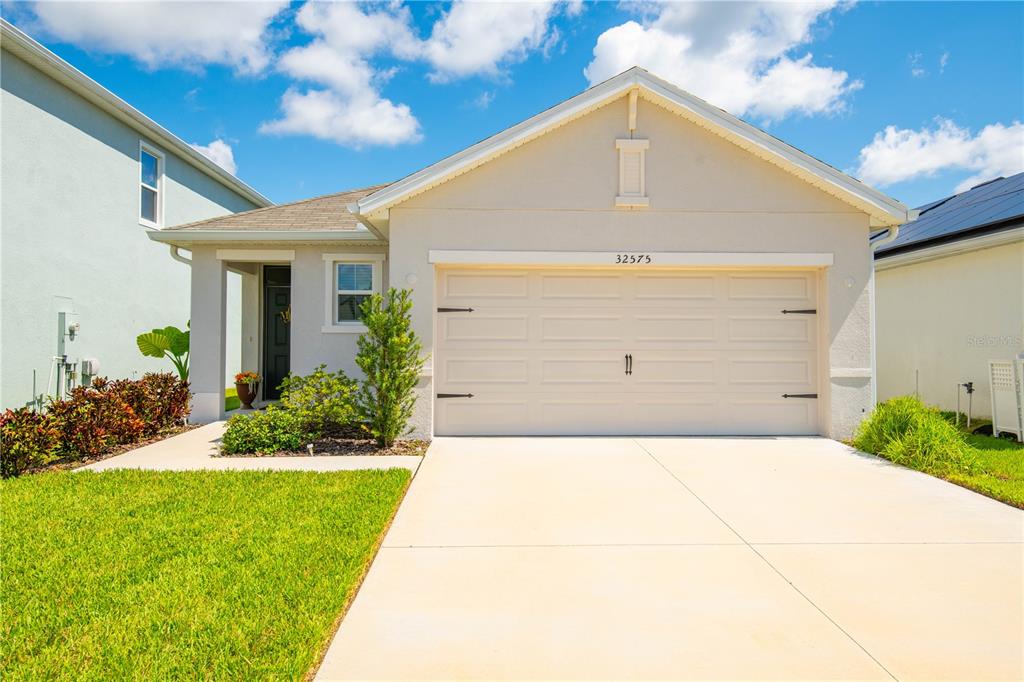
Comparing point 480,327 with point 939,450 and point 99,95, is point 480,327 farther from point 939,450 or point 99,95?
point 99,95

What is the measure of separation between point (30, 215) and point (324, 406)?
6.84 metres

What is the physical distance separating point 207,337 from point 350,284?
2.76 metres

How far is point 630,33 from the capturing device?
29.3 feet

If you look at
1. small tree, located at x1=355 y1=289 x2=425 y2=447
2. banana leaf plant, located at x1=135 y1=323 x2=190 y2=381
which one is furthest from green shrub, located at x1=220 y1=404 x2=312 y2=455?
banana leaf plant, located at x1=135 y1=323 x2=190 y2=381

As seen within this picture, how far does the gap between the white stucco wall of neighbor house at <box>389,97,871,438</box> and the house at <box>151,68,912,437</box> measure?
22 millimetres

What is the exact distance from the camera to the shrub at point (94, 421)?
6984 mm

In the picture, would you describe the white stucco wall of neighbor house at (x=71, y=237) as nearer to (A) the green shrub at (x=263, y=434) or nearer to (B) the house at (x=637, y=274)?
(A) the green shrub at (x=263, y=434)

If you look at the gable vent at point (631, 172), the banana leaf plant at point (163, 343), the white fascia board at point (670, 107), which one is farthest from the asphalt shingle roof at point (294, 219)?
the gable vent at point (631, 172)

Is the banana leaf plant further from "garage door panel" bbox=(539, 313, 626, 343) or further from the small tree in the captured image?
"garage door panel" bbox=(539, 313, 626, 343)

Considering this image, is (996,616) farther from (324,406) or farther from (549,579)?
(324,406)

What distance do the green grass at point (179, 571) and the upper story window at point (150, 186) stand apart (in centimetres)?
884

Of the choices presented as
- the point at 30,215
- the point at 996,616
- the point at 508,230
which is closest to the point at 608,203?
the point at 508,230

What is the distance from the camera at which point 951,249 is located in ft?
32.4

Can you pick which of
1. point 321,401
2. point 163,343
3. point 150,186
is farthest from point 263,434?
point 150,186
